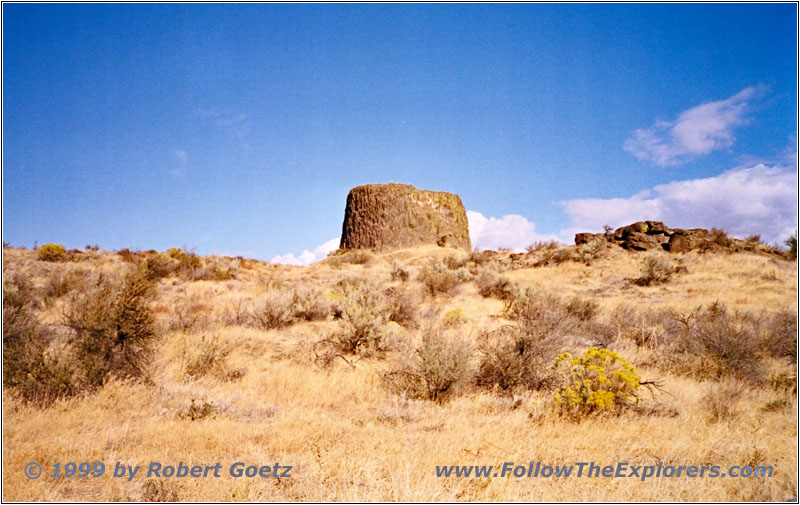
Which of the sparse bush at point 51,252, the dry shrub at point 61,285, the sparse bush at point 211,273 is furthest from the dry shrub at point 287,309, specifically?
the sparse bush at point 51,252

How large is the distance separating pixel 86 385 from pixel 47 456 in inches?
56.2

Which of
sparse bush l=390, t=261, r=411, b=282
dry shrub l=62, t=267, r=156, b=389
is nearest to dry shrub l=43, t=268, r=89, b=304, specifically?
dry shrub l=62, t=267, r=156, b=389

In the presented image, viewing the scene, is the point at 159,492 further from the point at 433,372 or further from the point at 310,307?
the point at 310,307

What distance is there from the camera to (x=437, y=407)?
436cm

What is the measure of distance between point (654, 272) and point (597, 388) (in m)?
11.4

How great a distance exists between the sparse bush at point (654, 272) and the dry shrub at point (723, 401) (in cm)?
986

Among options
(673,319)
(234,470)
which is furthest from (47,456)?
(673,319)

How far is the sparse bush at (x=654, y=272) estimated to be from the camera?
13.6 meters

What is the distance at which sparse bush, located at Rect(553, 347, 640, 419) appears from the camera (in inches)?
158

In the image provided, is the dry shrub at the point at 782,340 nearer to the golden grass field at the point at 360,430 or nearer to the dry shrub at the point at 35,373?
the golden grass field at the point at 360,430

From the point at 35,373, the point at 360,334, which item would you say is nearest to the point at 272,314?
the point at 360,334

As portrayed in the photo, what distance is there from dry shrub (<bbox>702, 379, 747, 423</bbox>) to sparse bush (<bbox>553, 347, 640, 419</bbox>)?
0.65 m

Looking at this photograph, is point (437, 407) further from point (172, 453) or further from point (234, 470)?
point (172, 453)

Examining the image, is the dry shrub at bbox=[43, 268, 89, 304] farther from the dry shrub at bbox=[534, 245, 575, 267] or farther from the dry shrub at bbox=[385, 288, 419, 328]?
the dry shrub at bbox=[534, 245, 575, 267]
